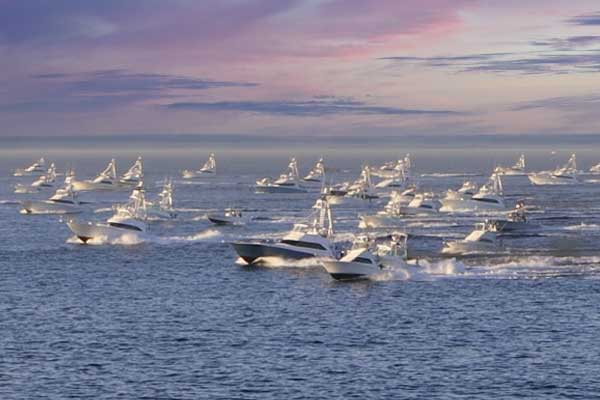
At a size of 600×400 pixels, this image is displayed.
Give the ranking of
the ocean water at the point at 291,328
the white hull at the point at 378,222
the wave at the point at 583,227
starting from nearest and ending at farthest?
the ocean water at the point at 291,328, the wave at the point at 583,227, the white hull at the point at 378,222

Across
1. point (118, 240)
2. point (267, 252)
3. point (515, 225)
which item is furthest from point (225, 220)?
point (267, 252)

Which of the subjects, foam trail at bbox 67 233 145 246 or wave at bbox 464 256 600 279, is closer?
wave at bbox 464 256 600 279

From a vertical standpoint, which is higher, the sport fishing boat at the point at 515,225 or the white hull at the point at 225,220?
the white hull at the point at 225,220

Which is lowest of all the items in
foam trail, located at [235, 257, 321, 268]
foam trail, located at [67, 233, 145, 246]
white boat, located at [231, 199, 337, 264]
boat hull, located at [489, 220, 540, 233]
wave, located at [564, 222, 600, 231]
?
wave, located at [564, 222, 600, 231]

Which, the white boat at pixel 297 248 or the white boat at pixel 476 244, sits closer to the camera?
the white boat at pixel 297 248

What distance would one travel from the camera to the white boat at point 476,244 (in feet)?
474

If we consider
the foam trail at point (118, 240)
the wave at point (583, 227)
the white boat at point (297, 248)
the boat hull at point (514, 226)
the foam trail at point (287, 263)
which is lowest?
the wave at point (583, 227)

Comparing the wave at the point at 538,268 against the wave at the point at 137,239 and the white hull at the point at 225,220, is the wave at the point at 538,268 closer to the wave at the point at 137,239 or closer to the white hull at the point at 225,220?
the wave at the point at 137,239

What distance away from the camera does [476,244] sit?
479ft

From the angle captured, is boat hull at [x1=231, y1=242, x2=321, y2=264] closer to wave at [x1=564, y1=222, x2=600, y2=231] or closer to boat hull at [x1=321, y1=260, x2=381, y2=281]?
boat hull at [x1=321, y1=260, x2=381, y2=281]

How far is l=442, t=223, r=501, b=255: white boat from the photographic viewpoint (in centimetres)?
14450

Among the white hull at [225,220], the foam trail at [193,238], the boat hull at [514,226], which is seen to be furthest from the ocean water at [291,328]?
the white hull at [225,220]

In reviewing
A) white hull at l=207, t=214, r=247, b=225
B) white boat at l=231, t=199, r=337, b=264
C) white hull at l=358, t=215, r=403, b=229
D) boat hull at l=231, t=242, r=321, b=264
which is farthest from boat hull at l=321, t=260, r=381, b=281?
white hull at l=207, t=214, r=247, b=225

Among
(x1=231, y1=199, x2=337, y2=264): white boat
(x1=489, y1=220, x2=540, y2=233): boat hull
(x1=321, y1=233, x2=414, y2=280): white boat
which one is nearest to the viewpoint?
(x1=321, y1=233, x2=414, y2=280): white boat
